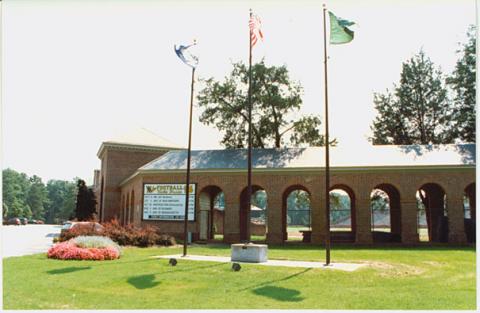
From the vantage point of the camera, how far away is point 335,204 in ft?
146

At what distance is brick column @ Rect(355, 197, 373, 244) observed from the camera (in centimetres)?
2652

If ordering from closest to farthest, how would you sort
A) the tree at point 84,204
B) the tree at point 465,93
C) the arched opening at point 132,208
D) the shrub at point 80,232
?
the shrub at point 80,232
the arched opening at point 132,208
the tree at point 465,93
the tree at point 84,204

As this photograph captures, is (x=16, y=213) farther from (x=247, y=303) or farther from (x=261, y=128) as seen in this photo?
(x=247, y=303)

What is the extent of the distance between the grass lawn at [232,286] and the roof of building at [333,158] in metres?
12.0

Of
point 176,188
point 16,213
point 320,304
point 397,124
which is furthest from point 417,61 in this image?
point 16,213

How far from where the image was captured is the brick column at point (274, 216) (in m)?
27.6

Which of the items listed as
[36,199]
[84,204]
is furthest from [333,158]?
[36,199]

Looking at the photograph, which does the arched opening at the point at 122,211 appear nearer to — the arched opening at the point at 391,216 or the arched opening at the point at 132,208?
the arched opening at the point at 132,208

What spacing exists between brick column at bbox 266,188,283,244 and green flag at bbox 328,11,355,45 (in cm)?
1419

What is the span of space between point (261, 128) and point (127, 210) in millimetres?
13458

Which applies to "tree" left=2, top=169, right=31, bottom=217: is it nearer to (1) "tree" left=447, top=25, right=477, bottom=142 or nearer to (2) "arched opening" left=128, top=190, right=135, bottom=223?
(2) "arched opening" left=128, top=190, right=135, bottom=223

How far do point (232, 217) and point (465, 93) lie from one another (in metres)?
25.1

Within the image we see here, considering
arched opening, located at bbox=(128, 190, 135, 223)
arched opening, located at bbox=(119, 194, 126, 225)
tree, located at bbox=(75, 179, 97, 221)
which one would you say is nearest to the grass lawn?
arched opening, located at bbox=(128, 190, 135, 223)

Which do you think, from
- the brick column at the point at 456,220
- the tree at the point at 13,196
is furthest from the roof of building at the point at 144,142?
the tree at the point at 13,196
